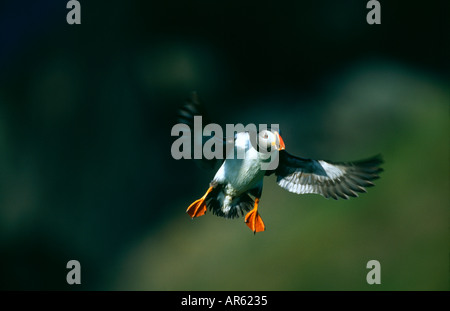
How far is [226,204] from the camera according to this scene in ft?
7.26

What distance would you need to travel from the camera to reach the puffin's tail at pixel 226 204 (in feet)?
7.18

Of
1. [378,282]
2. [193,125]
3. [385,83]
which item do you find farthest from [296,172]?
[385,83]

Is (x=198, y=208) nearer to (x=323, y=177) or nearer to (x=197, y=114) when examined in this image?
(x=197, y=114)

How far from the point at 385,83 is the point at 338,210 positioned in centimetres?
113

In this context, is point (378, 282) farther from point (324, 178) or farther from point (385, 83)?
point (385, 83)

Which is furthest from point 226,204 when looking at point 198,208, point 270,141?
point 270,141

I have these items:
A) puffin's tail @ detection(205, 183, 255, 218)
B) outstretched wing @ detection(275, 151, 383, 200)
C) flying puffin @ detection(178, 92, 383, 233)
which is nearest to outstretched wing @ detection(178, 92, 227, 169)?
flying puffin @ detection(178, 92, 383, 233)

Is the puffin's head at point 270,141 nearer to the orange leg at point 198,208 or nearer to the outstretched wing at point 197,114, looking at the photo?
Result: the outstretched wing at point 197,114

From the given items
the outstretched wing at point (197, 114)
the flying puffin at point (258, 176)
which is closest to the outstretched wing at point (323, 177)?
the flying puffin at point (258, 176)

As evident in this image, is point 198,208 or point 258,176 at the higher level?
point 258,176

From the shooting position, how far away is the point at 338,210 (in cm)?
344

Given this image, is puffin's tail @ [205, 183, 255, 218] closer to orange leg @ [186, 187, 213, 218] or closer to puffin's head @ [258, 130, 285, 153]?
orange leg @ [186, 187, 213, 218]

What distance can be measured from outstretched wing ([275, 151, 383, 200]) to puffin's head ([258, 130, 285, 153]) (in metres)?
0.25

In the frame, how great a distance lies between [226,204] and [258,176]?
23cm
